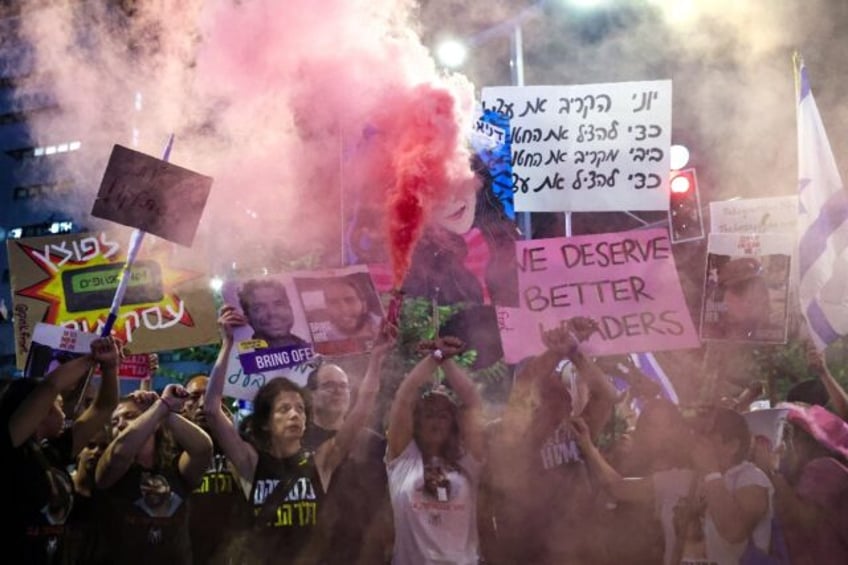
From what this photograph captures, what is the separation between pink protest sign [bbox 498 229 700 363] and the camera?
460 cm

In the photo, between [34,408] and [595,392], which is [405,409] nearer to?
[595,392]

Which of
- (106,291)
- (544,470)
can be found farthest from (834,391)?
(106,291)

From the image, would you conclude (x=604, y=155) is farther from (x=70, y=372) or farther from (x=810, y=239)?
(x=70, y=372)

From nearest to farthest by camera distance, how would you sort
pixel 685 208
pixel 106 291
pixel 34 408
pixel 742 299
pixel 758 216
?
pixel 34 408 → pixel 742 299 → pixel 106 291 → pixel 758 216 → pixel 685 208

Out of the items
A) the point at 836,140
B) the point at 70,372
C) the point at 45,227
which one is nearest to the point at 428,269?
the point at 70,372

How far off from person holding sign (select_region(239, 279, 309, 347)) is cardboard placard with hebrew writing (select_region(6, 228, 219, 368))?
28 cm

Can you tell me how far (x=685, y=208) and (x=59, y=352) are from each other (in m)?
3.97

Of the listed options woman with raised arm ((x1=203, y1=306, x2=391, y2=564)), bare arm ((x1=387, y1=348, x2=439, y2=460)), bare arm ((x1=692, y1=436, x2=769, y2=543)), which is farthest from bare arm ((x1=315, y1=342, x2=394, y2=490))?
bare arm ((x1=692, y1=436, x2=769, y2=543))

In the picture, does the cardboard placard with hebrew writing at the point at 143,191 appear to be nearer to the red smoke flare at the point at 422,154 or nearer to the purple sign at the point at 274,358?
the purple sign at the point at 274,358

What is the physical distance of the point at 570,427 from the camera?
13.8ft

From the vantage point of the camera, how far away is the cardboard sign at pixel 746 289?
464cm

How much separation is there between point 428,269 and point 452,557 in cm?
255

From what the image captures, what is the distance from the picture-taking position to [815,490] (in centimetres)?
425

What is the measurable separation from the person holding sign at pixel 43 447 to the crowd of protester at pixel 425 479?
0.01m
